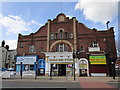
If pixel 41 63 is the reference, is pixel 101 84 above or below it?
below

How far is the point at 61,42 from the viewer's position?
22344 millimetres

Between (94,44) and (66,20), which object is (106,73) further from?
(66,20)

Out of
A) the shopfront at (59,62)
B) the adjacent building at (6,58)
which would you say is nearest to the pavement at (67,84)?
the shopfront at (59,62)

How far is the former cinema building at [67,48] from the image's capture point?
2031cm

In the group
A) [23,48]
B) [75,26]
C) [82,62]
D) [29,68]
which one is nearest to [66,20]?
[75,26]

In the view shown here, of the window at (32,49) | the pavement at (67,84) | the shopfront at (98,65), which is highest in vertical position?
the window at (32,49)

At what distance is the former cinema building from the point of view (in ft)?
66.6

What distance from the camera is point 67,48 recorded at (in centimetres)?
2200

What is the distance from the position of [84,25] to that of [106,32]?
444cm

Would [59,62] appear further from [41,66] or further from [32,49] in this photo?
[32,49]

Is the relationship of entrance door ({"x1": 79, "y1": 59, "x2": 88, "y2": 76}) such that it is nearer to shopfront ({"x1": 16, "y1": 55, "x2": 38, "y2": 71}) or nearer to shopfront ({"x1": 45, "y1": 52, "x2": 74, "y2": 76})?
shopfront ({"x1": 45, "y1": 52, "x2": 74, "y2": 76})

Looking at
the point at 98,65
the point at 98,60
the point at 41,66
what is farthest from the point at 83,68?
the point at 41,66

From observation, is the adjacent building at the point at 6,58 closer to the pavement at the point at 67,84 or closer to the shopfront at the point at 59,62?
the shopfront at the point at 59,62

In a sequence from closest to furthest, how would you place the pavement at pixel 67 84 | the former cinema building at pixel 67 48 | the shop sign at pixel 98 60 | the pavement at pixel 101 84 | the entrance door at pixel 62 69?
the pavement at pixel 101 84 < the pavement at pixel 67 84 < the shop sign at pixel 98 60 < the former cinema building at pixel 67 48 < the entrance door at pixel 62 69
